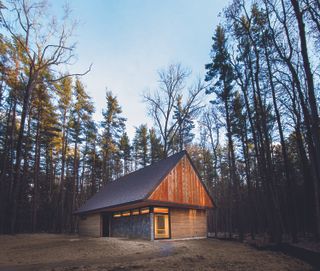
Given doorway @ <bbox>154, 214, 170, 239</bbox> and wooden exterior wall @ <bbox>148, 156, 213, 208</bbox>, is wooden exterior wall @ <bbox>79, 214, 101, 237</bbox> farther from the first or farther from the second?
wooden exterior wall @ <bbox>148, 156, 213, 208</bbox>

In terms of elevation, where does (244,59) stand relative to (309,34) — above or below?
above

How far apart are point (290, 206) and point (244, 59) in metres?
12.7

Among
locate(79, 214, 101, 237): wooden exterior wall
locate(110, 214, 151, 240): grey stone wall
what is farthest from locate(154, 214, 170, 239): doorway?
→ locate(79, 214, 101, 237): wooden exterior wall

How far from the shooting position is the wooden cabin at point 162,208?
47.3 feet

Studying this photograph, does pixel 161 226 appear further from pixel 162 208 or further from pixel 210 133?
pixel 210 133

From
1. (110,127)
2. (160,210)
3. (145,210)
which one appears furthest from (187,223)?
(110,127)

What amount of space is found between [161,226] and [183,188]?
9.73ft

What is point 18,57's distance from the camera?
18.8 metres

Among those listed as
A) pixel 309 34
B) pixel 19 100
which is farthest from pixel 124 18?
pixel 19 100

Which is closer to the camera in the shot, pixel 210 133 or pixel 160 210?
pixel 160 210

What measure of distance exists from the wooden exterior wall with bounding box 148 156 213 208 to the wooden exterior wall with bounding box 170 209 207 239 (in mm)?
876

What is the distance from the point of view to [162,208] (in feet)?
49.8

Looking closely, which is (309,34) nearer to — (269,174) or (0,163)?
(269,174)

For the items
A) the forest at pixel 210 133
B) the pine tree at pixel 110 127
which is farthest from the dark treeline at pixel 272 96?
the pine tree at pixel 110 127
